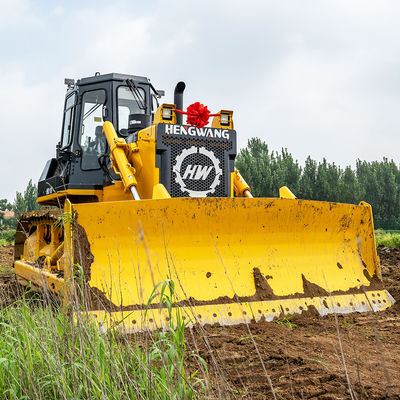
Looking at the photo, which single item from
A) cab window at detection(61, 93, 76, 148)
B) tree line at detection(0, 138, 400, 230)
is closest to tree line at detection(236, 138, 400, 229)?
tree line at detection(0, 138, 400, 230)

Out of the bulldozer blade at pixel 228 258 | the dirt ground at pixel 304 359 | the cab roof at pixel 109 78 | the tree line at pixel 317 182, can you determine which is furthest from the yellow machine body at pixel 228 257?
the tree line at pixel 317 182

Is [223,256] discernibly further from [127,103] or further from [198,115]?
[127,103]

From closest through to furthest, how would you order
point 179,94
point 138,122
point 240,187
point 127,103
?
point 179,94, point 138,122, point 240,187, point 127,103

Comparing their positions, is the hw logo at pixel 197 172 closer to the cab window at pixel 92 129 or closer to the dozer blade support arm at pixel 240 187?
the dozer blade support arm at pixel 240 187

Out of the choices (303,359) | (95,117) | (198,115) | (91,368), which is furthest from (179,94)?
(91,368)

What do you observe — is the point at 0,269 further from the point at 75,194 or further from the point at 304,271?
the point at 304,271

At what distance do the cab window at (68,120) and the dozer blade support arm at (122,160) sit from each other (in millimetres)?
1074

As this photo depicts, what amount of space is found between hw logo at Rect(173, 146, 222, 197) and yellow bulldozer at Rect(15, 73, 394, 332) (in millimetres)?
12

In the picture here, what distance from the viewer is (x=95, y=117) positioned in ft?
22.3

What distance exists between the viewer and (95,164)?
6.68m

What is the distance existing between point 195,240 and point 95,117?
3.14m

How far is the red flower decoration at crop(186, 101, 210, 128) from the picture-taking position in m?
5.72

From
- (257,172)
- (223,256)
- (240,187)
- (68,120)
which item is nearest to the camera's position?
(223,256)

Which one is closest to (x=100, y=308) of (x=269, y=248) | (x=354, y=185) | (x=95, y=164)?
(x=269, y=248)
